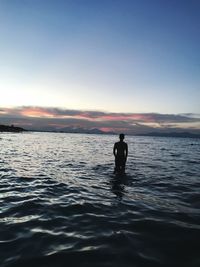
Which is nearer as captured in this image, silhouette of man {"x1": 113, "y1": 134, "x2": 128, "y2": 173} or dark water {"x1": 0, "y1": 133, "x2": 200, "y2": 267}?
dark water {"x1": 0, "y1": 133, "x2": 200, "y2": 267}

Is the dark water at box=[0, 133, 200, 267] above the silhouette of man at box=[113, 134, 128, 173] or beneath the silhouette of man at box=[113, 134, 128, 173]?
beneath

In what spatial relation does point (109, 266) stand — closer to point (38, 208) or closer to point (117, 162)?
point (38, 208)

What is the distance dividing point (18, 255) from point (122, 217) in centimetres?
386

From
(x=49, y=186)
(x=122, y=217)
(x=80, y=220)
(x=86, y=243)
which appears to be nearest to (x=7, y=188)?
(x=49, y=186)

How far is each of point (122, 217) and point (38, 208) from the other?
3.00m

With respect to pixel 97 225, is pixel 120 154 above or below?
above

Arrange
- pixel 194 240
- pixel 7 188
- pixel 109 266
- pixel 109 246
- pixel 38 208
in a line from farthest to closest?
pixel 7 188
pixel 38 208
pixel 194 240
pixel 109 246
pixel 109 266

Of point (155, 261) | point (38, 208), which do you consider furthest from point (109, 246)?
point (38, 208)

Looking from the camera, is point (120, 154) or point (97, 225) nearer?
point (97, 225)

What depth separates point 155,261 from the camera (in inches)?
217

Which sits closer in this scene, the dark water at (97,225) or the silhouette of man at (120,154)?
the dark water at (97,225)

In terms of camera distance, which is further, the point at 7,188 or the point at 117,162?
the point at 117,162

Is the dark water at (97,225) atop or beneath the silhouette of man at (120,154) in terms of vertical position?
beneath

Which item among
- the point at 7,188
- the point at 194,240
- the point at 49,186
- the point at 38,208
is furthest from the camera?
the point at 49,186
